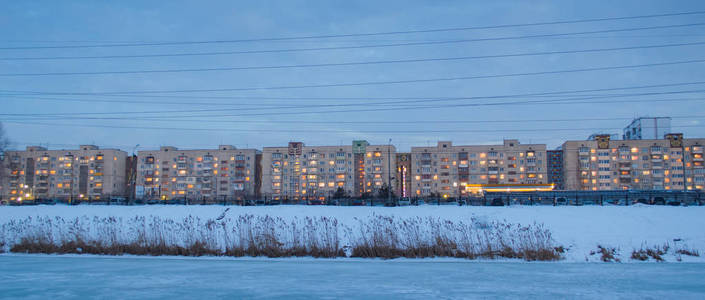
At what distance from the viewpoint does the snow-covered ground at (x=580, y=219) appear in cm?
2338

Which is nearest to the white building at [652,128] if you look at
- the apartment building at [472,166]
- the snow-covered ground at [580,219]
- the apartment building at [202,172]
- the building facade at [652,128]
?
the building facade at [652,128]

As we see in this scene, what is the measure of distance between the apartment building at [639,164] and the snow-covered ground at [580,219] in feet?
442

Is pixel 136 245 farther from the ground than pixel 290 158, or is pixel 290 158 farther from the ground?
pixel 290 158

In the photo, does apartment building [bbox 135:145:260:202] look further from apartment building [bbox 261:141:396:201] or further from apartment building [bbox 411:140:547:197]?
apartment building [bbox 411:140:547:197]

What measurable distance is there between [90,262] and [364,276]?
11889mm

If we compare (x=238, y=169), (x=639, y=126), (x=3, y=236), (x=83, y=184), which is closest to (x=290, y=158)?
(x=238, y=169)

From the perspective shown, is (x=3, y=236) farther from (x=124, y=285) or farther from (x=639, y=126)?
(x=639, y=126)

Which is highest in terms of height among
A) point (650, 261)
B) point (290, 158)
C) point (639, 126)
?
point (639, 126)

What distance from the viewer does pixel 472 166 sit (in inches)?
6220

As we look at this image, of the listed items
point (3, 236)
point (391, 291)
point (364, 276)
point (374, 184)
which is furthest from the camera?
point (374, 184)

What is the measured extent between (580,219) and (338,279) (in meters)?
19.4

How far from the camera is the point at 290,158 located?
168000 mm

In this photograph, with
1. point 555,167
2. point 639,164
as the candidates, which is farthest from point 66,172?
point 639,164

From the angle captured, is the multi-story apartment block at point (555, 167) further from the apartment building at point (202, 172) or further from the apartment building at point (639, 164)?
the apartment building at point (202, 172)
